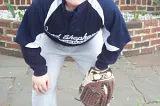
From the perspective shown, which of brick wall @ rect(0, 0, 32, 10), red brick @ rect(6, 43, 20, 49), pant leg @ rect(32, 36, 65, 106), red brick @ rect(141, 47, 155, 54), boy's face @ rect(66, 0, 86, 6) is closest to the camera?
boy's face @ rect(66, 0, 86, 6)

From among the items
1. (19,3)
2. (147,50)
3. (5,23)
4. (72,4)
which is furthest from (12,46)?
(72,4)

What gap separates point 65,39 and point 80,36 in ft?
0.40

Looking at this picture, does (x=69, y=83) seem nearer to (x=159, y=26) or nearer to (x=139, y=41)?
(x=139, y=41)

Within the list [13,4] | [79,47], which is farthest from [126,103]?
[13,4]

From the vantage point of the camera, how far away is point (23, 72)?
4.52 metres

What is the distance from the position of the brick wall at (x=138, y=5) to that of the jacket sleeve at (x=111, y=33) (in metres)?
3.31

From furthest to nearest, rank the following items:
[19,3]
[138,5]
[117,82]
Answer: [138,5] → [19,3] → [117,82]

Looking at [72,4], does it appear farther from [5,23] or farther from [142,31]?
[142,31]

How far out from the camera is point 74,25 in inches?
97.0

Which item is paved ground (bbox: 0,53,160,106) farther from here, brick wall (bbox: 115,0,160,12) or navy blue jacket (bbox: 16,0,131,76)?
navy blue jacket (bbox: 16,0,131,76)

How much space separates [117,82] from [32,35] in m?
1.96

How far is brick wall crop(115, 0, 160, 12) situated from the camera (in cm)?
579

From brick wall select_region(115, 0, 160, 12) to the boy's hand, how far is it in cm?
332

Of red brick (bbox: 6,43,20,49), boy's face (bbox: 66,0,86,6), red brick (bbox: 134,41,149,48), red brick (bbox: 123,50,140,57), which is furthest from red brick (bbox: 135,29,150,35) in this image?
boy's face (bbox: 66,0,86,6)
